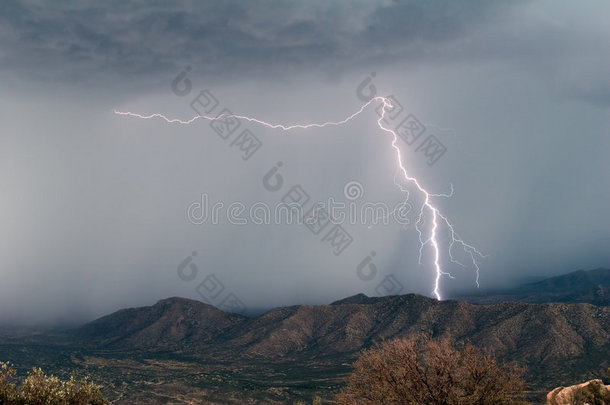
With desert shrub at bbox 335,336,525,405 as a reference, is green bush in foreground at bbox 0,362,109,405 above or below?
above

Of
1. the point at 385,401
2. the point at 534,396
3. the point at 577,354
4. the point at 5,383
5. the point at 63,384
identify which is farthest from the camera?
the point at 577,354

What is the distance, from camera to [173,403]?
431 feet

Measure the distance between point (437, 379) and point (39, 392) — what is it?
28.1 m

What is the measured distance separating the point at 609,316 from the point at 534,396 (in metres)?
92.7

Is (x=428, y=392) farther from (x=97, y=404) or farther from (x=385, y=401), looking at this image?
(x=97, y=404)

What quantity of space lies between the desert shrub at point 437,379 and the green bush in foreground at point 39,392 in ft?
65.7

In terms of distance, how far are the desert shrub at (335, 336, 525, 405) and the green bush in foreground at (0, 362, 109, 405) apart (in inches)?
789

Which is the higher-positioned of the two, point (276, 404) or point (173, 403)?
point (173, 403)

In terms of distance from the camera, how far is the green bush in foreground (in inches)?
1189

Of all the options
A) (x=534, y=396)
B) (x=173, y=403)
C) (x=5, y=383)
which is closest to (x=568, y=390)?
(x=5, y=383)

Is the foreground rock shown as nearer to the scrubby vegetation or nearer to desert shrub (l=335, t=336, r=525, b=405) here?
the scrubby vegetation

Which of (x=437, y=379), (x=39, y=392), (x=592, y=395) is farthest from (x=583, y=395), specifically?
(x=39, y=392)

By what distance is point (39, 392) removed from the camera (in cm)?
3111

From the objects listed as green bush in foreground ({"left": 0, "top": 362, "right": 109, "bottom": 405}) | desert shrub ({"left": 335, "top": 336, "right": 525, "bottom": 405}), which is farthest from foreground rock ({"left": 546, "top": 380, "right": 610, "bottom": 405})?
green bush in foreground ({"left": 0, "top": 362, "right": 109, "bottom": 405})
